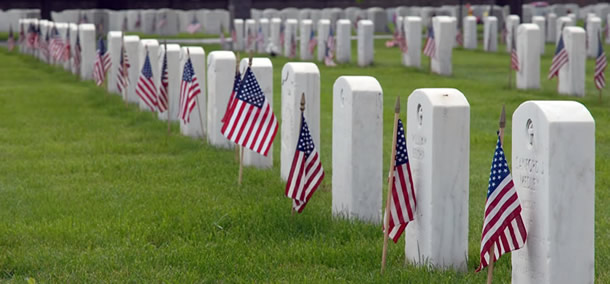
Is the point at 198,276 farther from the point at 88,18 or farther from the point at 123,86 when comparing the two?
the point at 88,18

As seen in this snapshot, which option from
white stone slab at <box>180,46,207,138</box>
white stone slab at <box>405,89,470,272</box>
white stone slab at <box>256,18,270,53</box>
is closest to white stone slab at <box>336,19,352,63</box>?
white stone slab at <box>256,18,270,53</box>

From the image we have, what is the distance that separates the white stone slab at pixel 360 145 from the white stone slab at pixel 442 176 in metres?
1.18

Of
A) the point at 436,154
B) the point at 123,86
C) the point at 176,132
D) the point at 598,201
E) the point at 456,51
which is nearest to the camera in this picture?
the point at 436,154

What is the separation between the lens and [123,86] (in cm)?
1798

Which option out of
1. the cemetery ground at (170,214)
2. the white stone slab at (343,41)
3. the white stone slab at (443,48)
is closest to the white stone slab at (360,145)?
the cemetery ground at (170,214)

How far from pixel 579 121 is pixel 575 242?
2.07ft

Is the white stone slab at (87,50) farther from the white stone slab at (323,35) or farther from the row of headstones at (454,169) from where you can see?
the row of headstones at (454,169)

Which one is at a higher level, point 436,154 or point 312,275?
point 436,154

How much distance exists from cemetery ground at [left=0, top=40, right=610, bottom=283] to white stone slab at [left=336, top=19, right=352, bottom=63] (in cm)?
1203

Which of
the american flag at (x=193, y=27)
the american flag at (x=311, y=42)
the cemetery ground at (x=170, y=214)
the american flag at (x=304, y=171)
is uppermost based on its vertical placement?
the american flag at (x=304, y=171)

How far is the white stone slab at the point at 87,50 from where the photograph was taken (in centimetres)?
2405

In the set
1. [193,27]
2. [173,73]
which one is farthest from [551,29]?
[173,73]

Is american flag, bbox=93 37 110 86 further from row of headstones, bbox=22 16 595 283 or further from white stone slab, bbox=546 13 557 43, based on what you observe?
white stone slab, bbox=546 13 557 43

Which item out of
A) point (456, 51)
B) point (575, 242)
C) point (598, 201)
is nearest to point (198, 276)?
point (575, 242)
